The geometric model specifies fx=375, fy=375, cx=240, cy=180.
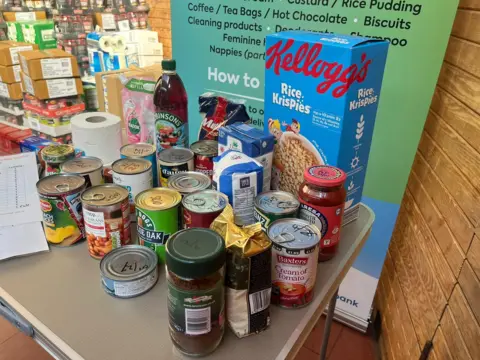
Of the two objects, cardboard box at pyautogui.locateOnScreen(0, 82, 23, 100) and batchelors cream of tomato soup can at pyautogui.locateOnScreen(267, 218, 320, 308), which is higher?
batchelors cream of tomato soup can at pyautogui.locateOnScreen(267, 218, 320, 308)

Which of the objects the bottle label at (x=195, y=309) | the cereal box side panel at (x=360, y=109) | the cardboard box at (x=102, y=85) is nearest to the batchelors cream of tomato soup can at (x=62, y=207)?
the bottle label at (x=195, y=309)

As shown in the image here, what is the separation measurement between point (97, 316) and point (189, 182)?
38 centimetres

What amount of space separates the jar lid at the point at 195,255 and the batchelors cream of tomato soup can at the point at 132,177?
32 cm

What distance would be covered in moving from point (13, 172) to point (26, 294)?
1.56 feet

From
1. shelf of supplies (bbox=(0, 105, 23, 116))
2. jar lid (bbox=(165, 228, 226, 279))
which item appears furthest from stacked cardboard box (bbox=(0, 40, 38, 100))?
jar lid (bbox=(165, 228, 226, 279))

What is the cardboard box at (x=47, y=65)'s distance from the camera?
3016mm

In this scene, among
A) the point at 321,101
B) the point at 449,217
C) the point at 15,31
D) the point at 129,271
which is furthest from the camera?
the point at 15,31

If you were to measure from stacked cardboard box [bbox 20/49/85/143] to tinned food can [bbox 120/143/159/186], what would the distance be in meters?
2.44

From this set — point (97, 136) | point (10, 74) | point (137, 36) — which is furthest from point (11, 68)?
point (97, 136)

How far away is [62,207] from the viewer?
2.91ft

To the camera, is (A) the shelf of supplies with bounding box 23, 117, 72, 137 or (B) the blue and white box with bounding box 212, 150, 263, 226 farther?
(A) the shelf of supplies with bounding box 23, 117, 72, 137

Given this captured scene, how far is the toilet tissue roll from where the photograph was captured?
1.16 meters

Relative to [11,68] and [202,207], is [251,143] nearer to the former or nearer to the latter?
[202,207]

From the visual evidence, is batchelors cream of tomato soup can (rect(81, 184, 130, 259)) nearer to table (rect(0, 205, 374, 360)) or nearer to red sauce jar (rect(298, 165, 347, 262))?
table (rect(0, 205, 374, 360))
